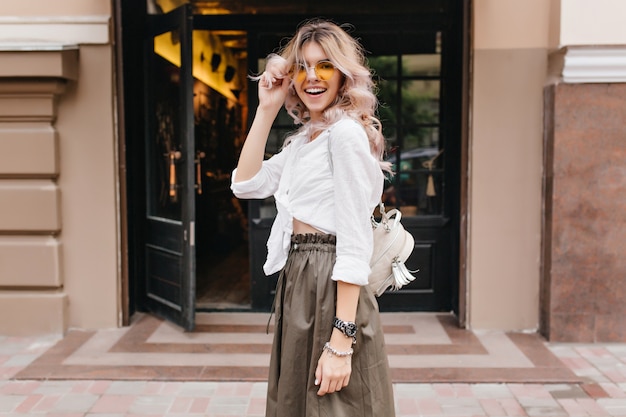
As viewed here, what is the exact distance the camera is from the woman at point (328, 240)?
75.1 inches

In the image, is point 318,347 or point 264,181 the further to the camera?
point 264,181

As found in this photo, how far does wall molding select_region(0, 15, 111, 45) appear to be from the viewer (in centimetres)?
495

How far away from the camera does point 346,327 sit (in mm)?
1928

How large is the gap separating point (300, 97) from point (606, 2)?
3.57 metres

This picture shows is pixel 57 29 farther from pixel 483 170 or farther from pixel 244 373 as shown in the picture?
pixel 483 170

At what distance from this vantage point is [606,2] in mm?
4605

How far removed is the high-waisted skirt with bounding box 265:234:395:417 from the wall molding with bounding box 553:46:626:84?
3398mm

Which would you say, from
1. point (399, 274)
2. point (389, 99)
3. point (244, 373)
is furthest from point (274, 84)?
point (389, 99)

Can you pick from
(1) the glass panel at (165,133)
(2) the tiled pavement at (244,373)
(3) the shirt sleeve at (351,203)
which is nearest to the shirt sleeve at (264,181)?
(3) the shirt sleeve at (351,203)

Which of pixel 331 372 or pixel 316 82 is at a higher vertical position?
pixel 316 82

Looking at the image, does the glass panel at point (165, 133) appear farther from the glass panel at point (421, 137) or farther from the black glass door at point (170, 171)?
the glass panel at point (421, 137)

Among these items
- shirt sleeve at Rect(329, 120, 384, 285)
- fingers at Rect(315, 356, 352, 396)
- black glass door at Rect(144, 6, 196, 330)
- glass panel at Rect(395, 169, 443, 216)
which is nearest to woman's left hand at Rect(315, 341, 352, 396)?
fingers at Rect(315, 356, 352, 396)

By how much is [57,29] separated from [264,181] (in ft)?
11.6

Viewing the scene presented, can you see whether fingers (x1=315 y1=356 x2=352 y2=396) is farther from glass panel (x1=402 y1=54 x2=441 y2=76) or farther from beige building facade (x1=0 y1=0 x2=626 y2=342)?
glass panel (x1=402 y1=54 x2=441 y2=76)
